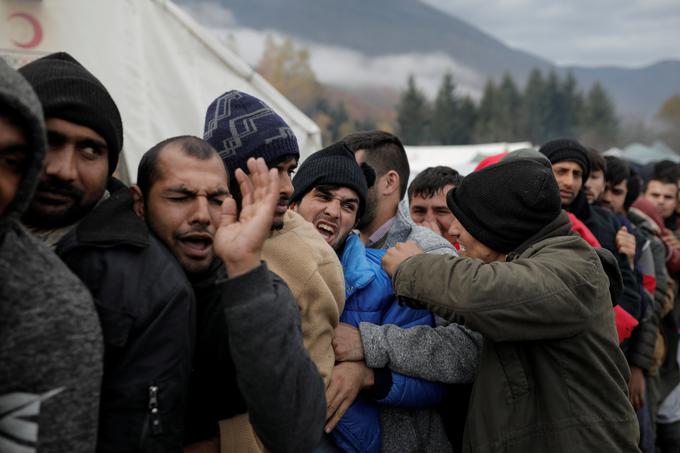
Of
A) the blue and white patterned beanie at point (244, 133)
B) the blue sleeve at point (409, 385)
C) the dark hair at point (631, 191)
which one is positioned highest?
the blue and white patterned beanie at point (244, 133)

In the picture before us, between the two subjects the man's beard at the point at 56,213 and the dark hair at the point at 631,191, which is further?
the dark hair at the point at 631,191

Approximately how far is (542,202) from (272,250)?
103cm

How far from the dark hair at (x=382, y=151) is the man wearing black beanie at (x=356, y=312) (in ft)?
2.26

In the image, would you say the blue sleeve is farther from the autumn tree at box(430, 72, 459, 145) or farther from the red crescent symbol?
the autumn tree at box(430, 72, 459, 145)

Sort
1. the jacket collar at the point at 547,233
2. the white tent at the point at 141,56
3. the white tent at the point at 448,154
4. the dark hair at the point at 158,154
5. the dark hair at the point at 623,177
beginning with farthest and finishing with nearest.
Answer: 1. the white tent at the point at 448,154
2. the dark hair at the point at 623,177
3. the white tent at the point at 141,56
4. the jacket collar at the point at 547,233
5. the dark hair at the point at 158,154

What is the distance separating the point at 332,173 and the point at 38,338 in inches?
63.9

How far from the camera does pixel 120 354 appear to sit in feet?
4.30

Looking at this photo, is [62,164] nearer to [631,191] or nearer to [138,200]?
[138,200]

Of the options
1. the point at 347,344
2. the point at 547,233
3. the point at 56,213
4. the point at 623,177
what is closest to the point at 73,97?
the point at 56,213

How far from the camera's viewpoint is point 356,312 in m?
2.36

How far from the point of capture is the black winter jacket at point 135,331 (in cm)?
129

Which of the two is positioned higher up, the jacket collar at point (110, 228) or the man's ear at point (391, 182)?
the jacket collar at point (110, 228)

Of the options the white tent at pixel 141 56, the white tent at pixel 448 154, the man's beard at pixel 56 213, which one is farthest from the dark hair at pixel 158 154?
the white tent at pixel 448 154

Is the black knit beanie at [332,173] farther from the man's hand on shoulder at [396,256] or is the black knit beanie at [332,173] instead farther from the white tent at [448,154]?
the white tent at [448,154]
